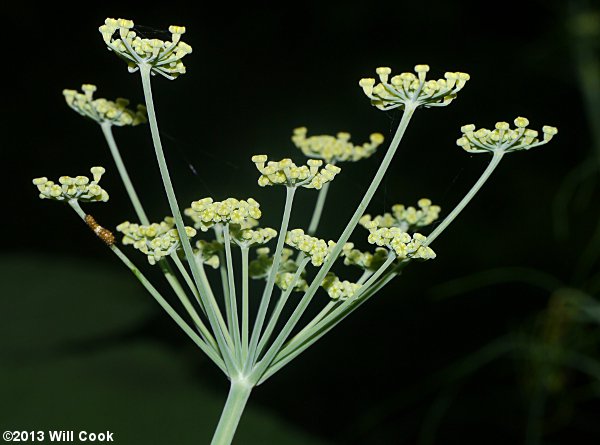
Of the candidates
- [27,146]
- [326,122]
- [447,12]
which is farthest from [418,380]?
[27,146]

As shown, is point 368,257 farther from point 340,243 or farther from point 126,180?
point 126,180

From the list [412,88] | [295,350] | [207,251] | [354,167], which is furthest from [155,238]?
[354,167]

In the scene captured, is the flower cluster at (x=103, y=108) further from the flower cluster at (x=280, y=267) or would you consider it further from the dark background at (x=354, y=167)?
the dark background at (x=354, y=167)

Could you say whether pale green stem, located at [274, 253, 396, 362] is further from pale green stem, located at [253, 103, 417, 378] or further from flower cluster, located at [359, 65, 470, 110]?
flower cluster, located at [359, 65, 470, 110]

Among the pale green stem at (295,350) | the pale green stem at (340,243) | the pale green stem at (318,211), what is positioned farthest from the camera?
the pale green stem at (318,211)

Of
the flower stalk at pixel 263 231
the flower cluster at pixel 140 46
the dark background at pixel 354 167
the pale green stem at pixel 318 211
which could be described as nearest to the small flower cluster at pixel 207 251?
the flower stalk at pixel 263 231

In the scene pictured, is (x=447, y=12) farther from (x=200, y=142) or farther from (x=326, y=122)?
(x=200, y=142)
